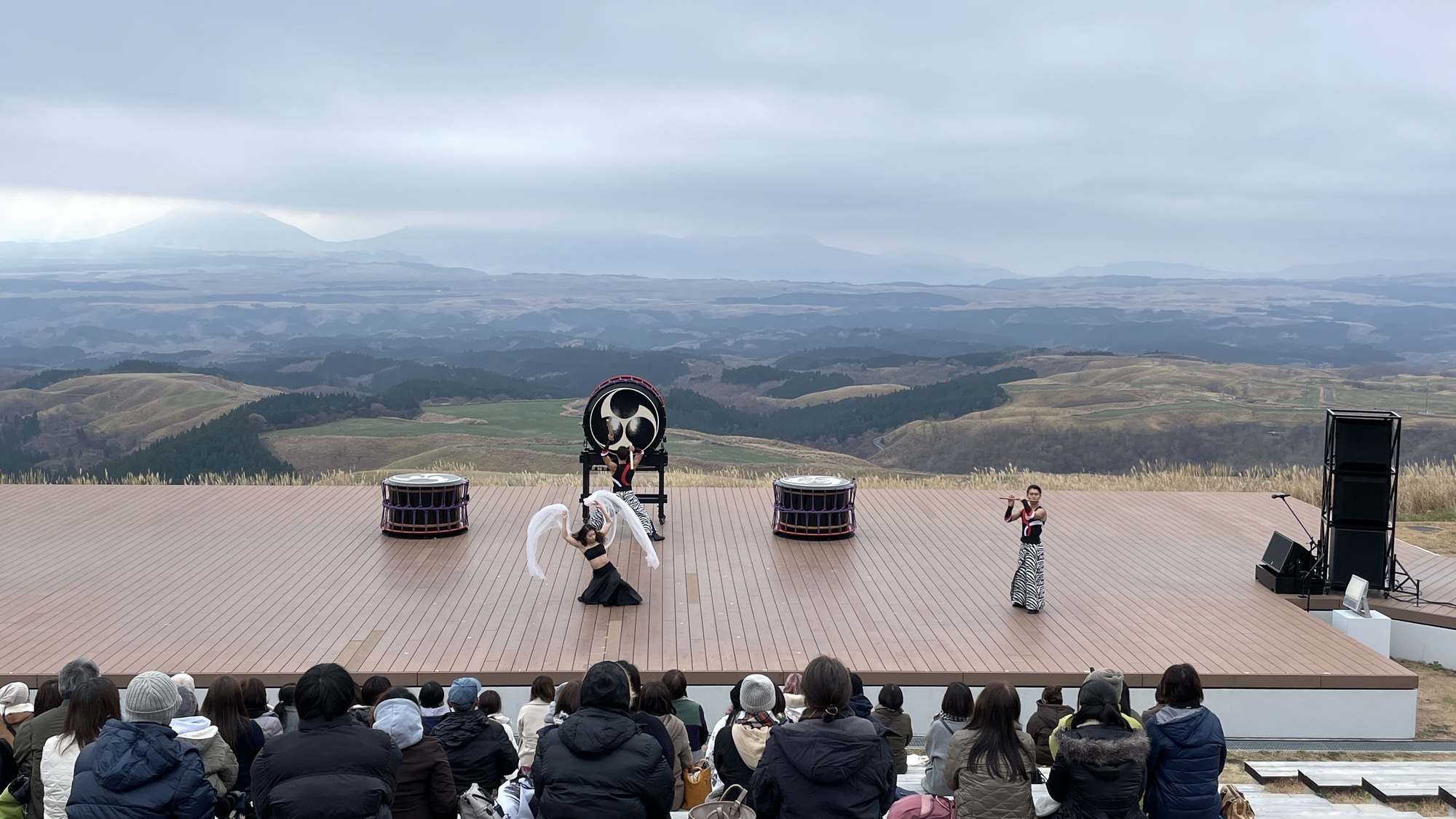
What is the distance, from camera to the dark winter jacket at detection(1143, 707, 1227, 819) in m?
7.01

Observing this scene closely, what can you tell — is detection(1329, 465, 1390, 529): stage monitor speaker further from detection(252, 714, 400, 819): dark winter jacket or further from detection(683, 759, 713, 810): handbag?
detection(252, 714, 400, 819): dark winter jacket

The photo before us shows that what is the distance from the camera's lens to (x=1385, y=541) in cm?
1454

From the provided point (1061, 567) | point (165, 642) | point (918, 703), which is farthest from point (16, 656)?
point (1061, 567)

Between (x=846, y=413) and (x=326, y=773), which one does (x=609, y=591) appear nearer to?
(x=326, y=773)

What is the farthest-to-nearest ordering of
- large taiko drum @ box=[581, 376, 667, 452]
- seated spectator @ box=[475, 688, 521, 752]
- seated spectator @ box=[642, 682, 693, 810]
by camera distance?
large taiko drum @ box=[581, 376, 667, 452] < seated spectator @ box=[475, 688, 521, 752] < seated spectator @ box=[642, 682, 693, 810]

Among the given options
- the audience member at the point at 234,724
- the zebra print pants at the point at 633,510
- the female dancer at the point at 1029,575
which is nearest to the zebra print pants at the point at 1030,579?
the female dancer at the point at 1029,575

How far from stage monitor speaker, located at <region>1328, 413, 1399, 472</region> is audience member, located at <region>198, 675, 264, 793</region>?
477 inches

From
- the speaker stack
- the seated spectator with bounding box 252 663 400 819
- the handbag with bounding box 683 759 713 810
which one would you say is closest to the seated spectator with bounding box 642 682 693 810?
the handbag with bounding box 683 759 713 810

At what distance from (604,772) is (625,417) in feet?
41.4

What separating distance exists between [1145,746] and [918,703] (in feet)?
17.9

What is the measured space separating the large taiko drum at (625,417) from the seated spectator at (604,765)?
12.1 m

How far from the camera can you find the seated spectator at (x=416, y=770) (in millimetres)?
6555

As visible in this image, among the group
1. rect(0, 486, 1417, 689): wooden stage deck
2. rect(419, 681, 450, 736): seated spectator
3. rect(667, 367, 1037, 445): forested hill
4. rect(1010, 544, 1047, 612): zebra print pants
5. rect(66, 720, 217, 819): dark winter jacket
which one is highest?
rect(66, 720, 217, 819): dark winter jacket

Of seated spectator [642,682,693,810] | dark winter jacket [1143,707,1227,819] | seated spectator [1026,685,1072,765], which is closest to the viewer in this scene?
dark winter jacket [1143,707,1227,819]
